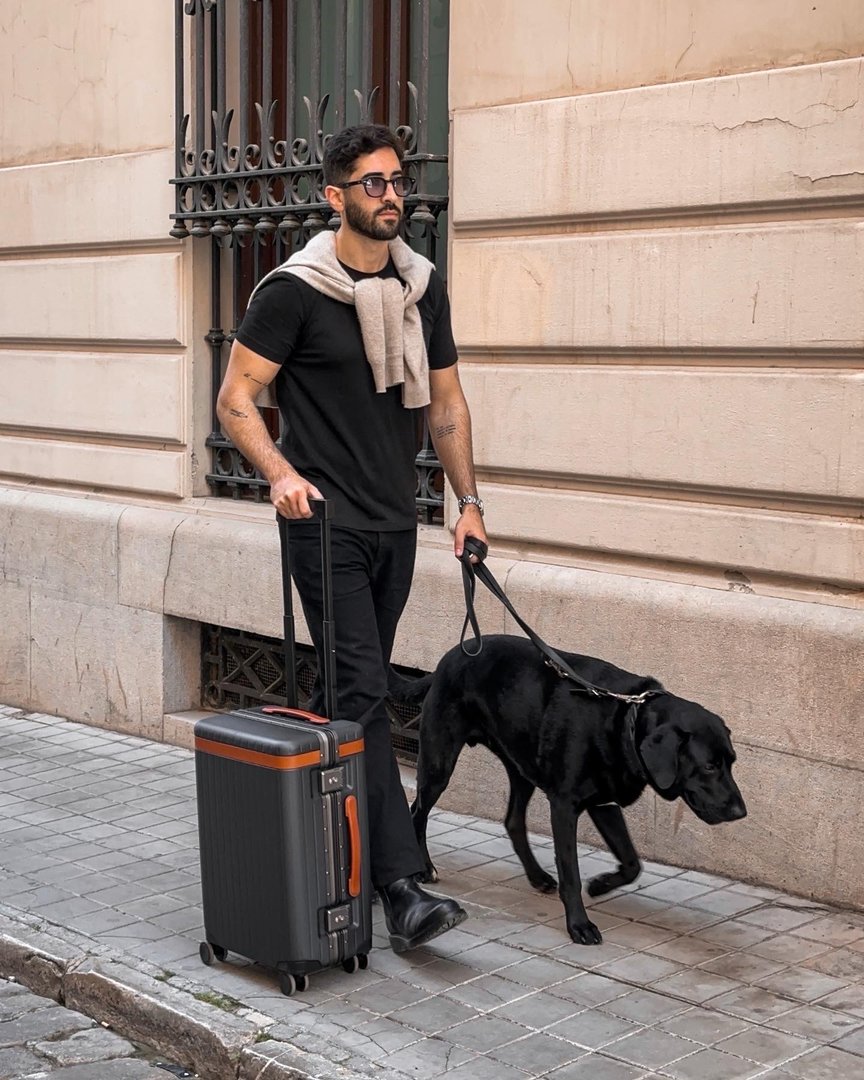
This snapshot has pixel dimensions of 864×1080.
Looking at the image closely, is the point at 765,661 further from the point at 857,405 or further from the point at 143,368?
the point at 143,368

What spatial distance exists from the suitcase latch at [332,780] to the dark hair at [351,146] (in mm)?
1661

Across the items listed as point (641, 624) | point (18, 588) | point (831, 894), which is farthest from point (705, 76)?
point (18, 588)

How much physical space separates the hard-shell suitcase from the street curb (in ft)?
0.76

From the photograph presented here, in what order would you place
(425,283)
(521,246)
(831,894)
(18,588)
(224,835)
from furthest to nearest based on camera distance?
(18,588) → (521,246) → (831,894) → (425,283) → (224,835)

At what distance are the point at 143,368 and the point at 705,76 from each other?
354 centimetres

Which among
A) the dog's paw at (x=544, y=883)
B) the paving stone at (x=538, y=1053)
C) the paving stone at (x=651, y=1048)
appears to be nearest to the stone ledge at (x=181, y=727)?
the dog's paw at (x=544, y=883)

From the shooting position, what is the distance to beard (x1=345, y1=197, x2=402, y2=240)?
15.8 ft

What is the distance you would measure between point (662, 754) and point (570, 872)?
0.54 m

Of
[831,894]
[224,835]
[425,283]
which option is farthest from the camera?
[831,894]

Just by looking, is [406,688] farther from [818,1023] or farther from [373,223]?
[818,1023]

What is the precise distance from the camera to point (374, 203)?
480cm

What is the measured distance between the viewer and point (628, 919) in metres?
5.28

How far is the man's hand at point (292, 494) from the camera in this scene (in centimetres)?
455

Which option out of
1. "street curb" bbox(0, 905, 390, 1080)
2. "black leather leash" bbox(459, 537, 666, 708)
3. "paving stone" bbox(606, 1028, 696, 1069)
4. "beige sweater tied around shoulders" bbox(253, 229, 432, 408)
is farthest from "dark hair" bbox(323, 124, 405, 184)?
"paving stone" bbox(606, 1028, 696, 1069)
